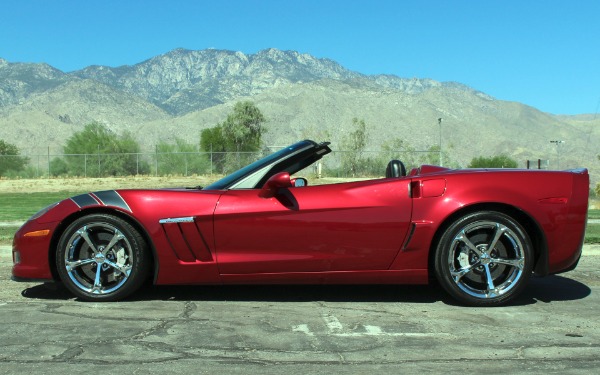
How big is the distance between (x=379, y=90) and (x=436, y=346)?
145748mm

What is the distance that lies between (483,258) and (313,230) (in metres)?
1.26

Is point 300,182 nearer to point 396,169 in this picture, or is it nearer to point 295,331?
point 396,169

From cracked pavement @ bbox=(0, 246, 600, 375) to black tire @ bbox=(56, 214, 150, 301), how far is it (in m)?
0.14

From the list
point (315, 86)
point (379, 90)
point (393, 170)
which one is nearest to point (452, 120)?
point (379, 90)

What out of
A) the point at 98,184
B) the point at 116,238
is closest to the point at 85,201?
the point at 116,238

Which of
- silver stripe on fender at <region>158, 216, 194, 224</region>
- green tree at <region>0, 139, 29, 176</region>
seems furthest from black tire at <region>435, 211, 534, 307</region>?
green tree at <region>0, 139, 29, 176</region>

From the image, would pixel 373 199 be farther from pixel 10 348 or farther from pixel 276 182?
pixel 10 348

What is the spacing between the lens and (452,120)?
136 m

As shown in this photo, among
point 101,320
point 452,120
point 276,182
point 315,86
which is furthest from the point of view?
point 315,86

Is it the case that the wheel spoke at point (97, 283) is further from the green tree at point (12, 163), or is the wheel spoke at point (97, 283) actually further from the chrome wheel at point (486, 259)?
the green tree at point (12, 163)

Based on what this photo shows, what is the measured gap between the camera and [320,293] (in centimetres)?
573

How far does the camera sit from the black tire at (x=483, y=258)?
5.08 meters

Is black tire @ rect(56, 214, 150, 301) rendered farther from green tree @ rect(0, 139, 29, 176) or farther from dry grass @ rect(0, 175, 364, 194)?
green tree @ rect(0, 139, 29, 176)

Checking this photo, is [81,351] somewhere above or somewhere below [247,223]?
below
